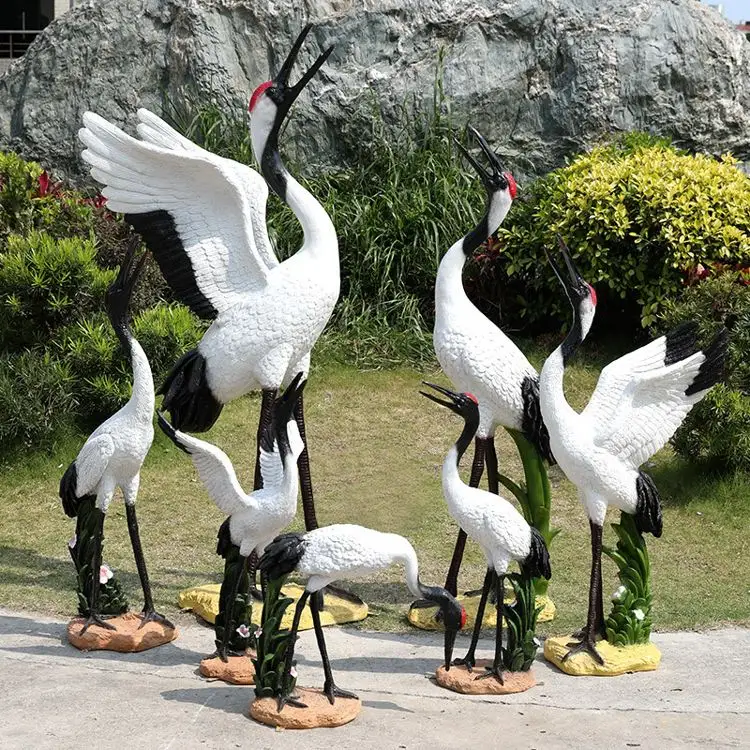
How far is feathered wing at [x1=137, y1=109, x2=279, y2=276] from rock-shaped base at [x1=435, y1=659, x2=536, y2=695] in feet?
7.03

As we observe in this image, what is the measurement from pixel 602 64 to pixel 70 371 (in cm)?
495

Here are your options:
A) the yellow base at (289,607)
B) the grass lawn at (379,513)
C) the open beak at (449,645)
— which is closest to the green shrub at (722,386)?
the grass lawn at (379,513)

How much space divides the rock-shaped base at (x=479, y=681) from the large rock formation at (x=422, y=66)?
591 centimetres

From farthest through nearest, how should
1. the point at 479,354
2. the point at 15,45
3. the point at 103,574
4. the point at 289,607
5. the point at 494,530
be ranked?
the point at 15,45 < the point at 289,607 < the point at 479,354 < the point at 103,574 < the point at 494,530

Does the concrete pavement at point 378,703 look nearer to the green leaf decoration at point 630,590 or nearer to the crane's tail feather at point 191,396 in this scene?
the green leaf decoration at point 630,590

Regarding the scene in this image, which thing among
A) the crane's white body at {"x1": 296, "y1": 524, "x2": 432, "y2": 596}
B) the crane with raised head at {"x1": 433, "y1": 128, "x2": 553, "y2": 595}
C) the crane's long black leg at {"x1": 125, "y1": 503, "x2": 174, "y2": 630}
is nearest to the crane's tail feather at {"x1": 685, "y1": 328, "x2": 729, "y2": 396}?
the crane with raised head at {"x1": 433, "y1": 128, "x2": 553, "y2": 595}

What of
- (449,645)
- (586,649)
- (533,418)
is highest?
(533,418)

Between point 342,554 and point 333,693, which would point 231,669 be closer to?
point 333,693

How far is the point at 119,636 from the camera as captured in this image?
5602mm

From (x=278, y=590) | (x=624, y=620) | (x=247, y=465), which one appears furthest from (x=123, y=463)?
(x=247, y=465)

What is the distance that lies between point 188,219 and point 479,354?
4.97 feet

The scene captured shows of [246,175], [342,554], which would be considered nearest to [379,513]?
[246,175]

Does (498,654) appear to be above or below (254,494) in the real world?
below

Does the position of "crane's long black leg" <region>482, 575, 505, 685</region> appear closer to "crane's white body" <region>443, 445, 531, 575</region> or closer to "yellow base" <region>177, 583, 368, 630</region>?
"crane's white body" <region>443, 445, 531, 575</region>
